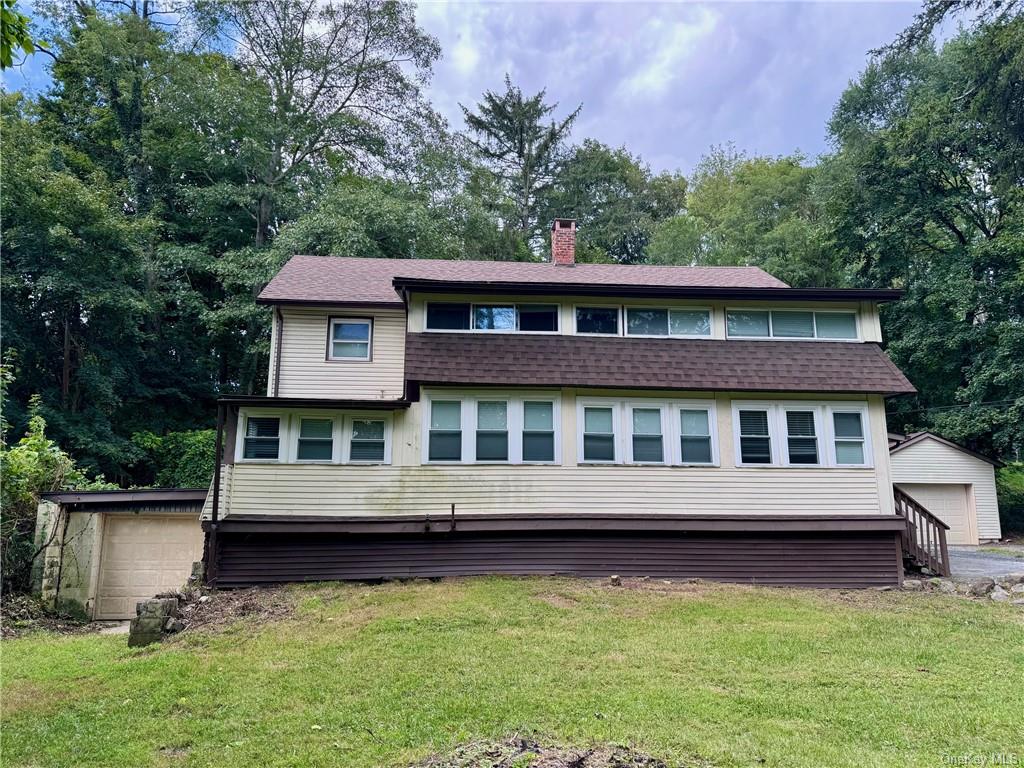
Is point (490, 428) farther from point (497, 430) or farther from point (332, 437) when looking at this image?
point (332, 437)

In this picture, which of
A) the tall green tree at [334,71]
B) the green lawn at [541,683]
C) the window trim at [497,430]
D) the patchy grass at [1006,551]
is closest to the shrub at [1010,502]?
the patchy grass at [1006,551]

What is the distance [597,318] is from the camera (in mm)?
11758

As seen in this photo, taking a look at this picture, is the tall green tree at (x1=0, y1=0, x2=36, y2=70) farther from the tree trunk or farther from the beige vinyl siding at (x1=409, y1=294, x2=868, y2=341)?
the tree trunk

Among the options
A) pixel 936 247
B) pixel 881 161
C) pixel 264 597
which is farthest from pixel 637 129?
pixel 264 597

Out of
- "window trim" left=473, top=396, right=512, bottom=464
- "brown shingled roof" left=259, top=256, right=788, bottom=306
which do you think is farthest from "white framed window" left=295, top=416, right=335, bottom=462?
"brown shingled roof" left=259, top=256, right=788, bottom=306

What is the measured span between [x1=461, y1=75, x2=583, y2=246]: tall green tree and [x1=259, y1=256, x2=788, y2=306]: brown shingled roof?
18.0 m

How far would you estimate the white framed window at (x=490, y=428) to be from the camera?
1070cm

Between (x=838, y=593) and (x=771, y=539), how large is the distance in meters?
1.27

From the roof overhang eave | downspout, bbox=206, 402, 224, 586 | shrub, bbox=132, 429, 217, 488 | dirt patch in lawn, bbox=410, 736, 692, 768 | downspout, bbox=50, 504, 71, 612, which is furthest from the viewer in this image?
shrub, bbox=132, 429, 217, 488

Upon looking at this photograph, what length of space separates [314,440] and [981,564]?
1383 centimetres

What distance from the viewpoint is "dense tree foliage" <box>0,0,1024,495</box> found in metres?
18.5

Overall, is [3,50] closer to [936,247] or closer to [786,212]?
[936,247]
